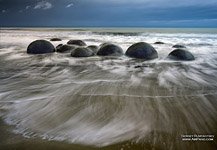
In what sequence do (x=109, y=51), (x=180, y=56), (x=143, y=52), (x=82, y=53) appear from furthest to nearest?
(x=109, y=51) → (x=82, y=53) → (x=143, y=52) → (x=180, y=56)

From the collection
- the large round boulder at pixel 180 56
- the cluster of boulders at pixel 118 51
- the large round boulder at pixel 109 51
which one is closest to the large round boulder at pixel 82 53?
the cluster of boulders at pixel 118 51

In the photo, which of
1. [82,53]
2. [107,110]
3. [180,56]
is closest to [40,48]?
[82,53]

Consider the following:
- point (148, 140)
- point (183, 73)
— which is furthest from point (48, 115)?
point (183, 73)

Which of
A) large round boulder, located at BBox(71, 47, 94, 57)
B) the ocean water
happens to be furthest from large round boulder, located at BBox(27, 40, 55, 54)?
the ocean water

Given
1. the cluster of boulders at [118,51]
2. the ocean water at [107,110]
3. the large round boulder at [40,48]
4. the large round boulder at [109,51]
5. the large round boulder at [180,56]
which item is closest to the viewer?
the ocean water at [107,110]

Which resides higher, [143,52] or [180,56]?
[143,52]

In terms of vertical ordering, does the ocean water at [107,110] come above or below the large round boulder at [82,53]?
above

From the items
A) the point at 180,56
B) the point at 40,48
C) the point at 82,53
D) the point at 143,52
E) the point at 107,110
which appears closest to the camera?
the point at 107,110

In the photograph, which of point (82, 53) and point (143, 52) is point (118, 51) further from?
point (82, 53)

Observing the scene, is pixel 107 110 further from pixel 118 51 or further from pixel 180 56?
pixel 118 51

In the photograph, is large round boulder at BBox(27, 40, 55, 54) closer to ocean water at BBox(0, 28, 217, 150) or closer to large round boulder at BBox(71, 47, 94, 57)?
large round boulder at BBox(71, 47, 94, 57)

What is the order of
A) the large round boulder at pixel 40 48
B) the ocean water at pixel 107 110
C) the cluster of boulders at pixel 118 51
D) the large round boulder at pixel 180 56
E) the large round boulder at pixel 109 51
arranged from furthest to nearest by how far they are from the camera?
the large round boulder at pixel 40 48 → the large round boulder at pixel 109 51 → the cluster of boulders at pixel 118 51 → the large round boulder at pixel 180 56 → the ocean water at pixel 107 110

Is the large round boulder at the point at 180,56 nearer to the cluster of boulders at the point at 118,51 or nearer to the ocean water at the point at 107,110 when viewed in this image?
the cluster of boulders at the point at 118,51

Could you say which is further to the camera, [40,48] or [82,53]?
[40,48]
